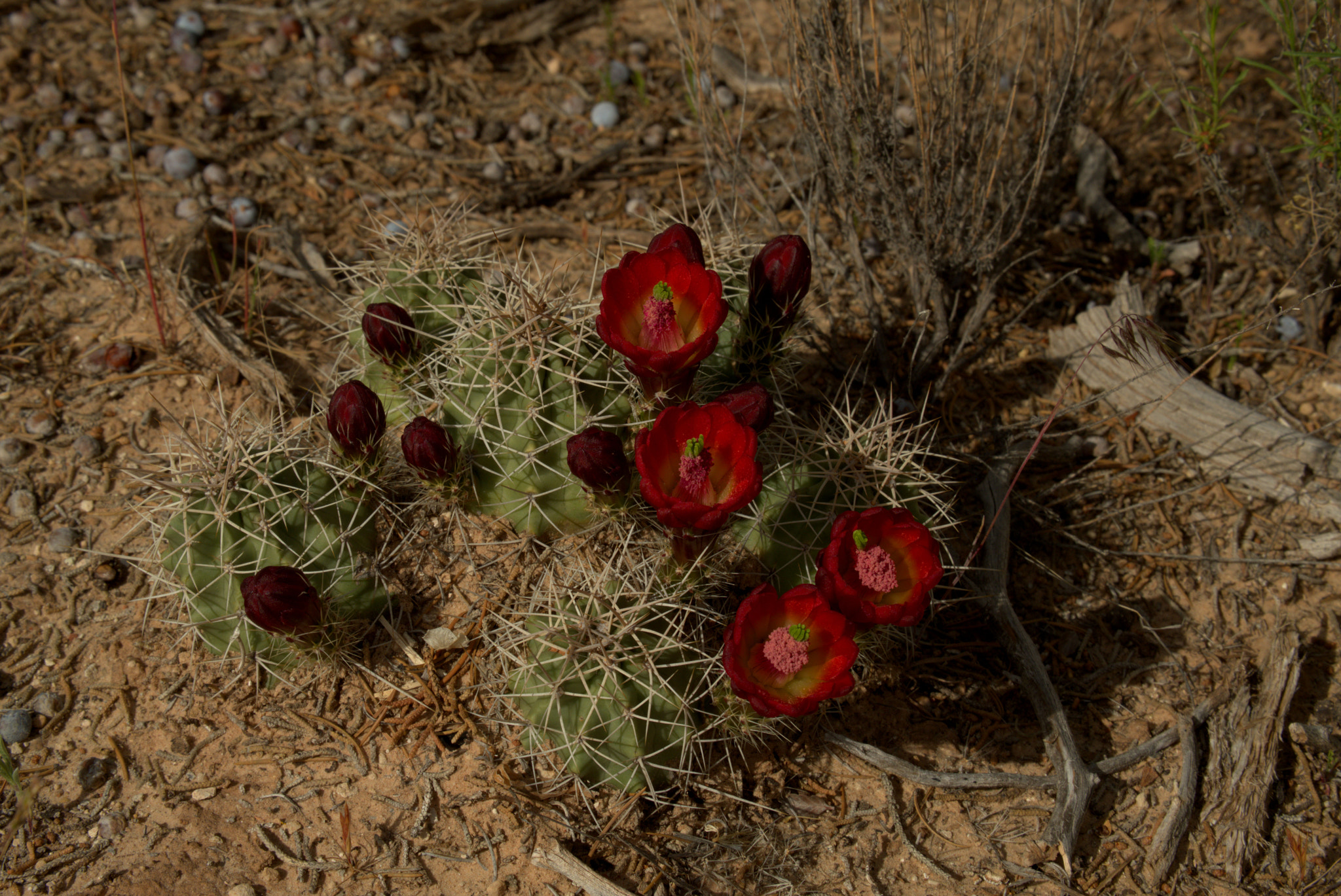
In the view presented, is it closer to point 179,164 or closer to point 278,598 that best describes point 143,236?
point 179,164

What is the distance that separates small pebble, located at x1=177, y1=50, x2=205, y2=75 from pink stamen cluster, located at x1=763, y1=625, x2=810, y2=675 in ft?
14.5

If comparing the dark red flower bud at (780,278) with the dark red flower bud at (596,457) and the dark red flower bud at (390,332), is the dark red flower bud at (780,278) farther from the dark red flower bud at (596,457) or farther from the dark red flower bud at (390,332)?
the dark red flower bud at (390,332)

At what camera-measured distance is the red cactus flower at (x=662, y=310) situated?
7.54 feet

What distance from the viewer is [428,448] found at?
261 cm

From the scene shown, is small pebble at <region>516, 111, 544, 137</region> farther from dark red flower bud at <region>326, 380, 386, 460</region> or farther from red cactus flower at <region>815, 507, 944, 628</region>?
red cactus flower at <region>815, 507, 944, 628</region>

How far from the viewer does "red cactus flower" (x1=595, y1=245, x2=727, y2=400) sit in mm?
2297

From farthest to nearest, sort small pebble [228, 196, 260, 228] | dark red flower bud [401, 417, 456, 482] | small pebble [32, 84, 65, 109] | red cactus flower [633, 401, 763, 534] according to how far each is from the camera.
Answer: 1. small pebble [32, 84, 65, 109]
2. small pebble [228, 196, 260, 228]
3. dark red flower bud [401, 417, 456, 482]
4. red cactus flower [633, 401, 763, 534]

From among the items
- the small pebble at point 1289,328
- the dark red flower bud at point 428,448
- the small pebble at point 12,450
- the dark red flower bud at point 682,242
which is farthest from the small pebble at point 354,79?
the small pebble at point 1289,328

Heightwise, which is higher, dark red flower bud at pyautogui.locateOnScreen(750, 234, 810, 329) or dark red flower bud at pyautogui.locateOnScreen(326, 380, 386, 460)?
dark red flower bud at pyautogui.locateOnScreen(750, 234, 810, 329)

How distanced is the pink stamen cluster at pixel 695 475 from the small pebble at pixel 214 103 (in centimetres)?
377

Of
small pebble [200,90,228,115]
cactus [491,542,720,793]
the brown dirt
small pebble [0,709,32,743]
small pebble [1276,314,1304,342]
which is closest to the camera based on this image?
cactus [491,542,720,793]

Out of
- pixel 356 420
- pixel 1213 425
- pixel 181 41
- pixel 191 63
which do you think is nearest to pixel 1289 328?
pixel 1213 425

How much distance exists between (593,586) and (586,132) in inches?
122

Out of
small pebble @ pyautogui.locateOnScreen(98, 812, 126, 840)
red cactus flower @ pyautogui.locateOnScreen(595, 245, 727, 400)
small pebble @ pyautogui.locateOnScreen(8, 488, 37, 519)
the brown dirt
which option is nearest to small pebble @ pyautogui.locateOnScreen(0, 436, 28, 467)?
the brown dirt
